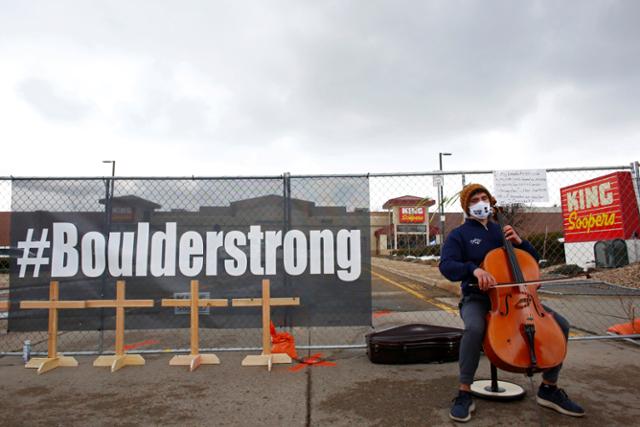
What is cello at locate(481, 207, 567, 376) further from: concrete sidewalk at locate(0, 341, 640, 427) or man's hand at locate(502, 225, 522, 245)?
concrete sidewalk at locate(0, 341, 640, 427)

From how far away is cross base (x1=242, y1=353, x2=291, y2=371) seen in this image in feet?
13.5

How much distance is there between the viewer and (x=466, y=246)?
3.10 metres

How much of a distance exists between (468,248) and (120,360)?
11.6 feet

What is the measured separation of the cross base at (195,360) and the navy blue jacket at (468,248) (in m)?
2.59

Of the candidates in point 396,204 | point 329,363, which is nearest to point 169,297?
point 329,363

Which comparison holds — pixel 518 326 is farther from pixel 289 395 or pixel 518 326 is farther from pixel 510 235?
pixel 289 395

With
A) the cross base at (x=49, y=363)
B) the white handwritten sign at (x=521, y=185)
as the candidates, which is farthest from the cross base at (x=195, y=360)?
the white handwritten sign at (x=521, y=185)

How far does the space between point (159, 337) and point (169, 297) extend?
139 cm

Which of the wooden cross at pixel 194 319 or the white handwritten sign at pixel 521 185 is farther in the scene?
the white handwritten sign at pixel 521 185

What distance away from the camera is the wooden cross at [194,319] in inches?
163

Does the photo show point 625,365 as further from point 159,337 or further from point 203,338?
point 159,337

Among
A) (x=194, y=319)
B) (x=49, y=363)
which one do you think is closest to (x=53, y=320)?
(x=49, y=363)

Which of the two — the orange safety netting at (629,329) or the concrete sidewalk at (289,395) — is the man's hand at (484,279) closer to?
the concrete sidewalk at (289,395)

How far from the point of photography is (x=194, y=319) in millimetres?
4156
